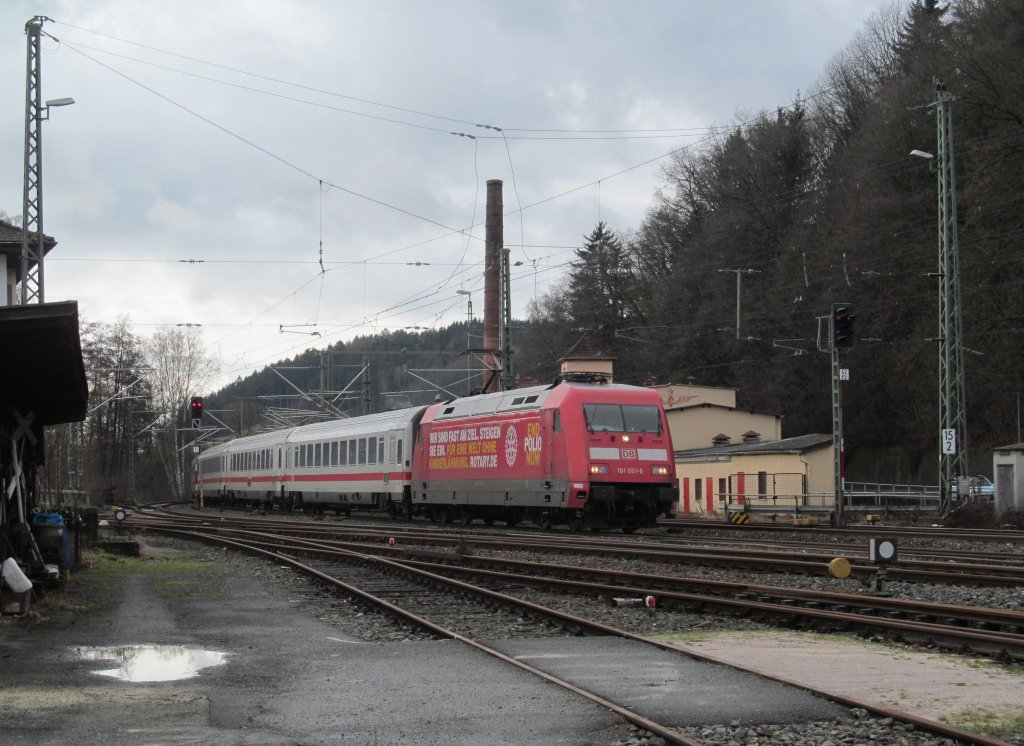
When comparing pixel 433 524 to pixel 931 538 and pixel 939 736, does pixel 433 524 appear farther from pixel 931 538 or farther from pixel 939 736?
pixel 939 736

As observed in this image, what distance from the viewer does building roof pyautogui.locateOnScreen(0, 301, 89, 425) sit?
33.8ft

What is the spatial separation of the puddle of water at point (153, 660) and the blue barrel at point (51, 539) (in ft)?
22.3

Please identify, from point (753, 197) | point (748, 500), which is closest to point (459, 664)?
point (748, 500)

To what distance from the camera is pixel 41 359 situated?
40.1 ft

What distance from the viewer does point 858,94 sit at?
2389 inches

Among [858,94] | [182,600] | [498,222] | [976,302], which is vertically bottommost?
[182,600]

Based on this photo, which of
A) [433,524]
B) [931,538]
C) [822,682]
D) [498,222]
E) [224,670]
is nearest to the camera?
[822,682]

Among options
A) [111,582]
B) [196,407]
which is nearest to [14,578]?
[111,582]

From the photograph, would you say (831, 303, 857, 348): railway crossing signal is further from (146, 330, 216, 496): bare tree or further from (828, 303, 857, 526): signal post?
(146, 330, 216, 496): bare tree

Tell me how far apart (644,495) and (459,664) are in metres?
17.4

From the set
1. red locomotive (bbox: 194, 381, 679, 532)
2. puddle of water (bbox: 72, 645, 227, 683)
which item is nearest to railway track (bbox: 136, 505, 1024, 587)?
red locomotive (bbox: 194, 381, 679, 532)

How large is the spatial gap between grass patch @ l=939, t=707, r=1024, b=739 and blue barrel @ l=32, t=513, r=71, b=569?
13.0 metres

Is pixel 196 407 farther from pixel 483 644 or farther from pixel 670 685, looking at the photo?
pixel 670 685

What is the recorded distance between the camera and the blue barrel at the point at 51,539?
16656 millimetres
